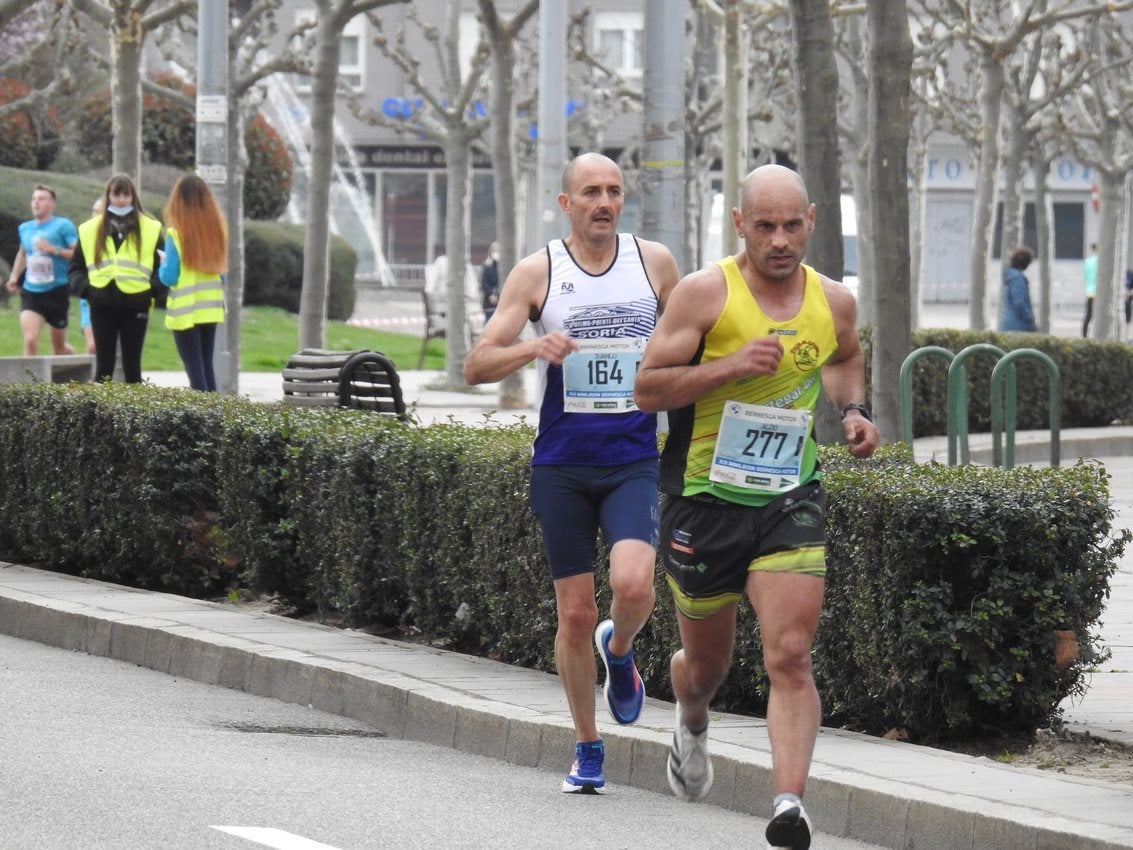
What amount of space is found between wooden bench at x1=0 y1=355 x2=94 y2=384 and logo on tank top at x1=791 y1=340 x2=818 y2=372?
8785 millimetres

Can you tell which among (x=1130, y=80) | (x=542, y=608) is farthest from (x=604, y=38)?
(x=542, y=608)

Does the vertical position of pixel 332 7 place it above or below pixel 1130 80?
below

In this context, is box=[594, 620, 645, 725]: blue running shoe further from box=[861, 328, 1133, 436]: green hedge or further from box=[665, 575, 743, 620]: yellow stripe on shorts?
box=[861, 328, 1133, 436]: green hedge

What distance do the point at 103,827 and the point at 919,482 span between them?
108 inches

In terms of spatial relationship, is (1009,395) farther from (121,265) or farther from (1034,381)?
(1034,381)

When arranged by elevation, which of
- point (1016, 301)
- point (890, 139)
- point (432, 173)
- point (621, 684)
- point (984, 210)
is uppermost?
point (432, 173)

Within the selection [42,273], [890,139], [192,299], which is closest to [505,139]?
[42,273]

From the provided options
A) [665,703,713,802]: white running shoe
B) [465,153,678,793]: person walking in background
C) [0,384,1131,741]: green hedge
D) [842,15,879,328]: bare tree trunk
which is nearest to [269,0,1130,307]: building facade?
[842,15,879,328]: bare tree trunk

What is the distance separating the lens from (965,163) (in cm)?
6456

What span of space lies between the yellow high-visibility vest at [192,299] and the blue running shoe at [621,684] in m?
9.13

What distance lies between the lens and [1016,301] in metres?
25.0

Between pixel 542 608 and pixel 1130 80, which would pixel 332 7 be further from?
pixel 1130 80

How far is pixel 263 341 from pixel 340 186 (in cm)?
3125

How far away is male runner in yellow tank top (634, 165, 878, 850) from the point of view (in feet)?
19.5
